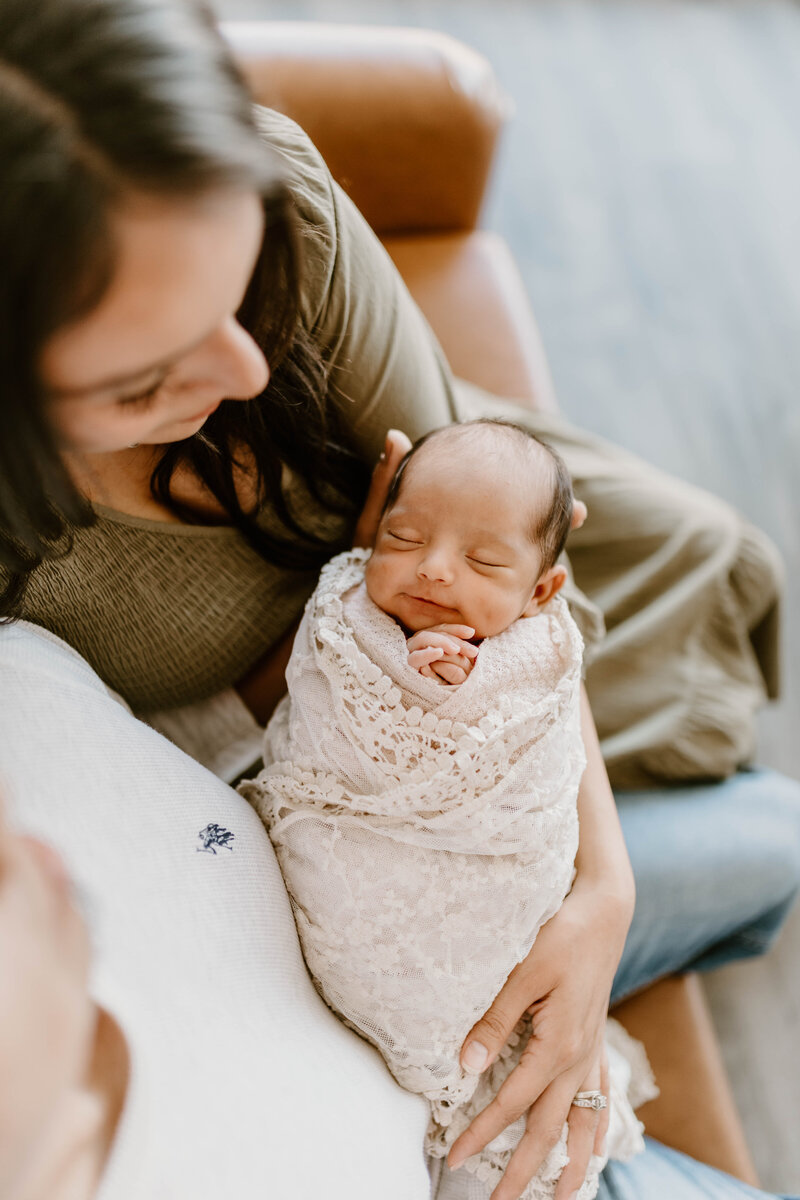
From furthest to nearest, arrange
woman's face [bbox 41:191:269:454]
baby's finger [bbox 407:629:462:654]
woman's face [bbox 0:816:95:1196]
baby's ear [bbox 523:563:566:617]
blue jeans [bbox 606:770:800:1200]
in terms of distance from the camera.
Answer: blue jeans [bbox 606:770:800:1200] → baby's ear [bbox 523:563:566:617] → baby's finger [bbox 407:629:462:654] → woman's face [bbox 41:191:269:454] → woman's face [bbox 0:816:95:1196]

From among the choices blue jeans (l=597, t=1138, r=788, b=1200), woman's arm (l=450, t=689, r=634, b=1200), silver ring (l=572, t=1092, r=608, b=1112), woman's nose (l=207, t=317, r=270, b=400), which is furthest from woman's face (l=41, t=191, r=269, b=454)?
blue jeans (l=597, t=1138, r=788, b=1200)

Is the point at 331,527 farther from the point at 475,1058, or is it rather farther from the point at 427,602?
the point at 475,1058

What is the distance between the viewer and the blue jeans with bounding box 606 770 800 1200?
1.06m

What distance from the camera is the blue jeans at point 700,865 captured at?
1.06 metres

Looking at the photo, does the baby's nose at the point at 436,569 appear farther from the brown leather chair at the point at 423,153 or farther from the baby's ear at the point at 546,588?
the brown leather chair at the point at 423,153

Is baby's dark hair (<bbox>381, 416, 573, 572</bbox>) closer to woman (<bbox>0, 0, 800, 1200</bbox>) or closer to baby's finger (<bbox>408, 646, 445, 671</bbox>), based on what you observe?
woman (<bbox>0, 0, 800, 1200</bbox>)

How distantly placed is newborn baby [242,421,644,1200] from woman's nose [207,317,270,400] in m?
0.28

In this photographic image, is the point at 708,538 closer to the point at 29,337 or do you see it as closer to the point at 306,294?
the point at 306,294

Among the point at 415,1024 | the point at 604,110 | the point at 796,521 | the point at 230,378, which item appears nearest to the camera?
the point at 230,378

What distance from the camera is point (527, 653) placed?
87 cm

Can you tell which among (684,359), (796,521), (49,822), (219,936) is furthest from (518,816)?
(684,359)

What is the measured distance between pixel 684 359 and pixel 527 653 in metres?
1.51

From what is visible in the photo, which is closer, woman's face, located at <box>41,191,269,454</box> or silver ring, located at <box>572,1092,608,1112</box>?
woman's face, located at <box>41,191,269,454</box>

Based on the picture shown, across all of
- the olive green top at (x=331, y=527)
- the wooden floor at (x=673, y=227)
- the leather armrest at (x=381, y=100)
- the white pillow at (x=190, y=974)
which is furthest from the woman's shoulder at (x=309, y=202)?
the wooden floor at (x=673, y=227)
